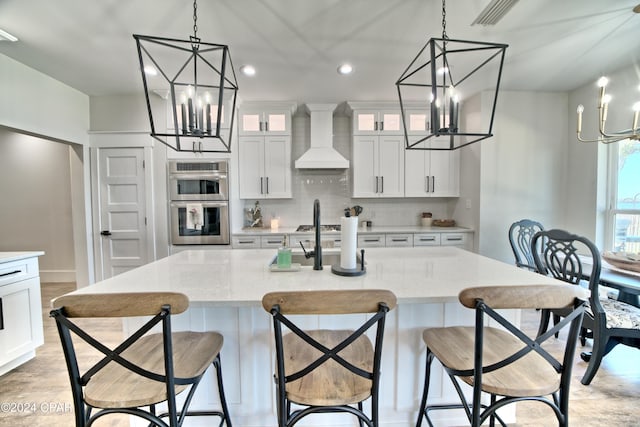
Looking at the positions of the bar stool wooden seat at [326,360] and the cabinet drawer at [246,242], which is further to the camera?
the cabinet drawer at [246,242]

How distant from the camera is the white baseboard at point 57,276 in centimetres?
466

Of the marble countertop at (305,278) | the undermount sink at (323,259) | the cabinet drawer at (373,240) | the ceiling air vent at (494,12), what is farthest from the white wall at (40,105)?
the ceiling air vent at (494,12)

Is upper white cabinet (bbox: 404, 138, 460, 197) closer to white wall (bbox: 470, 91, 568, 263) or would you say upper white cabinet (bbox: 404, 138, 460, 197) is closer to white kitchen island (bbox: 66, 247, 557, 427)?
white wall (bbox: 470, 91, 568, 263)

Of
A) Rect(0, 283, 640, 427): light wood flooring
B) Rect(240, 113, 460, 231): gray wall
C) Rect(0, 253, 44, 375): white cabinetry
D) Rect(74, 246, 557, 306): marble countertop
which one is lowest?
Rect(0, 283, 640, 427): light wood flooring

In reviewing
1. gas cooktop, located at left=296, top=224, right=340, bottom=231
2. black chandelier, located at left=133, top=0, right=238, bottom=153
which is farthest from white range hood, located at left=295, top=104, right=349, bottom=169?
black chandelier, located at left=133, top=0, right=238, bottom=153

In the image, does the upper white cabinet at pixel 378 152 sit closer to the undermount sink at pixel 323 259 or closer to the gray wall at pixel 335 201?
the gray wall at pixel 335 201

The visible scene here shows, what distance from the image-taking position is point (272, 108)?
3893 mm

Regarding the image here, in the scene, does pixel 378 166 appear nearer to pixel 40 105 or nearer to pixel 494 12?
pixel 494 12

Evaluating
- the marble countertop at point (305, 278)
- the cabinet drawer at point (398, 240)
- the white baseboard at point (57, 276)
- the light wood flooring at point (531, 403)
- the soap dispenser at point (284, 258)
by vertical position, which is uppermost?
the soap dispenser at point (284, 258)

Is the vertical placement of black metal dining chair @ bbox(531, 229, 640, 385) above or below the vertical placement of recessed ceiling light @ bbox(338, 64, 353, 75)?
below

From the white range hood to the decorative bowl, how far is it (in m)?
2.69

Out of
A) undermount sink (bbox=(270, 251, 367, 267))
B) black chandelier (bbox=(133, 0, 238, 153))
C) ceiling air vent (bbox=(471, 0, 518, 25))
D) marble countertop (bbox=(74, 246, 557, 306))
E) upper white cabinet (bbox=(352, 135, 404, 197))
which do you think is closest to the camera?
marble countertop (bbox=(74, 246, 557, 306))

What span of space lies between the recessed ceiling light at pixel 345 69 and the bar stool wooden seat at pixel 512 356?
103 inches

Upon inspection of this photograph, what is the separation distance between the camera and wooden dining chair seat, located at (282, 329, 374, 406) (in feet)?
3.35
